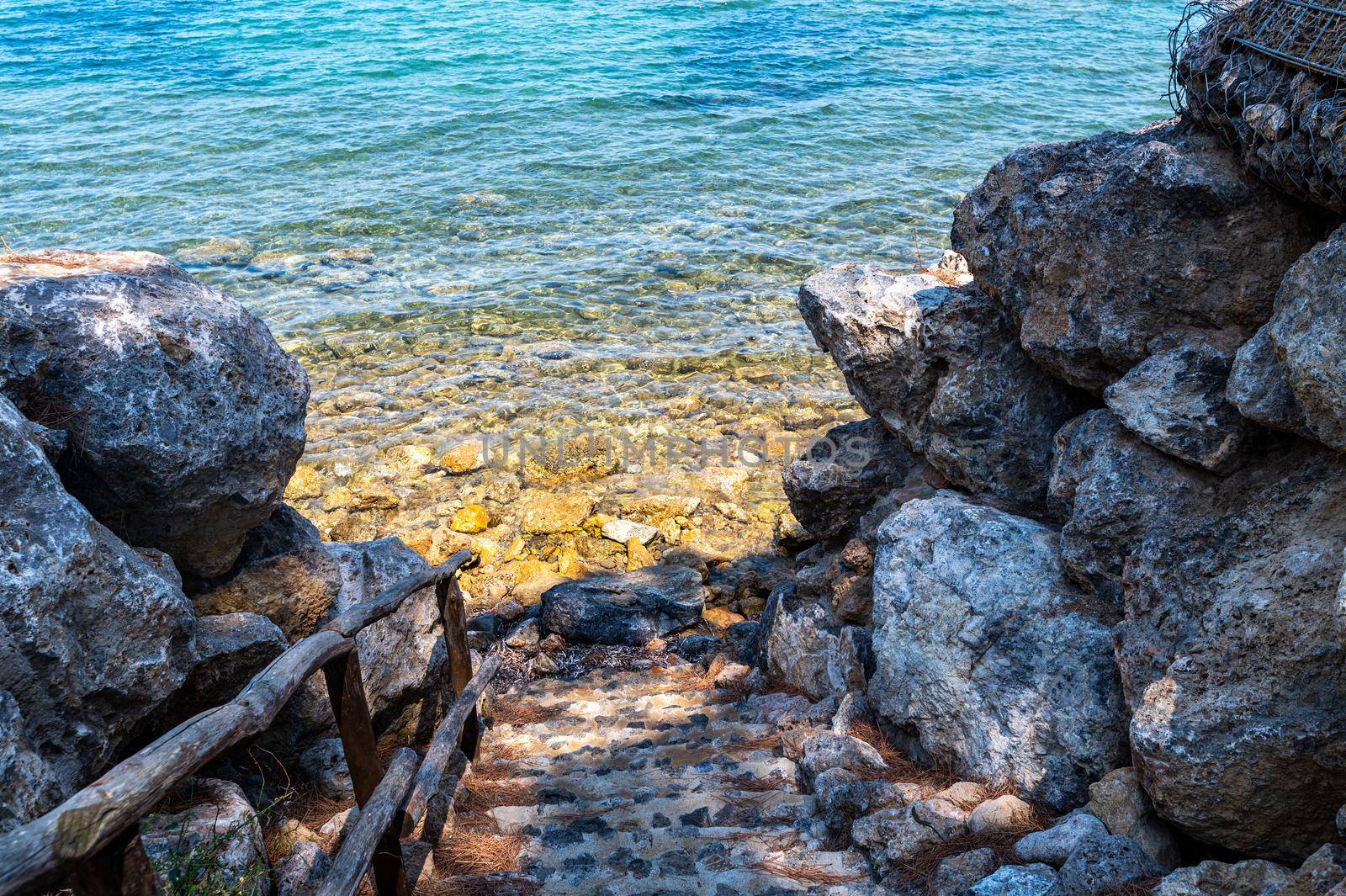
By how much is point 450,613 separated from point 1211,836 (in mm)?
4536

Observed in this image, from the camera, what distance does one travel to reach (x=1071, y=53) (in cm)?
2952

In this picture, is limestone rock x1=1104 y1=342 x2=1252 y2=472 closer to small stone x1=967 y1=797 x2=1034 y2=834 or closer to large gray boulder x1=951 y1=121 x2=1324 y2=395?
large gray boulder x1=951 y1=121 x2=1324 y2=395

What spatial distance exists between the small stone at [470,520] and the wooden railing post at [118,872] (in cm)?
768

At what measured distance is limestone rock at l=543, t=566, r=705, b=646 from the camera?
8.91 m

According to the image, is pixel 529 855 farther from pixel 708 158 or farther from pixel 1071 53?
pixel 1071 53

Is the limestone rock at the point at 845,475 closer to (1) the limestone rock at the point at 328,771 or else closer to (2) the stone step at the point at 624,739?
(2) the stone step at the point at 624,739

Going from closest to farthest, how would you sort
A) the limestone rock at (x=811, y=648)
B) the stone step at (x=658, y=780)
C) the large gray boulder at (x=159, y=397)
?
the large gray boulder at (x=159, y=397) → the stone step at (x=658, y=780) → the limestone rock at (x=811, y=648)

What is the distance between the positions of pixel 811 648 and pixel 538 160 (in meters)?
16.9

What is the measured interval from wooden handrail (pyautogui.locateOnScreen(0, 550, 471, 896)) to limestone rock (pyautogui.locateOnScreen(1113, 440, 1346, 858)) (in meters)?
3.47

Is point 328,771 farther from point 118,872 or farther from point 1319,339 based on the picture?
point 1319,339

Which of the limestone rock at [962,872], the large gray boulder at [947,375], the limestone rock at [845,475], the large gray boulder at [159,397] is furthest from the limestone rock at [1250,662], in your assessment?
the large gray boulder at [159,397]

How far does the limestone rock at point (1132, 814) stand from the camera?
4.20 meters

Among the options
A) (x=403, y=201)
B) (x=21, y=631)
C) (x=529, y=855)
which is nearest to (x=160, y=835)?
(x=21, y=631)

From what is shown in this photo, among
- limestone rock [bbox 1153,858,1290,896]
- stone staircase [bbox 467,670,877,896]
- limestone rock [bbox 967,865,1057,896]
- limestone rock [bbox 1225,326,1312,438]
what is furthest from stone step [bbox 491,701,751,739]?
limestone rock [bbox 1225,326,1312,438]
